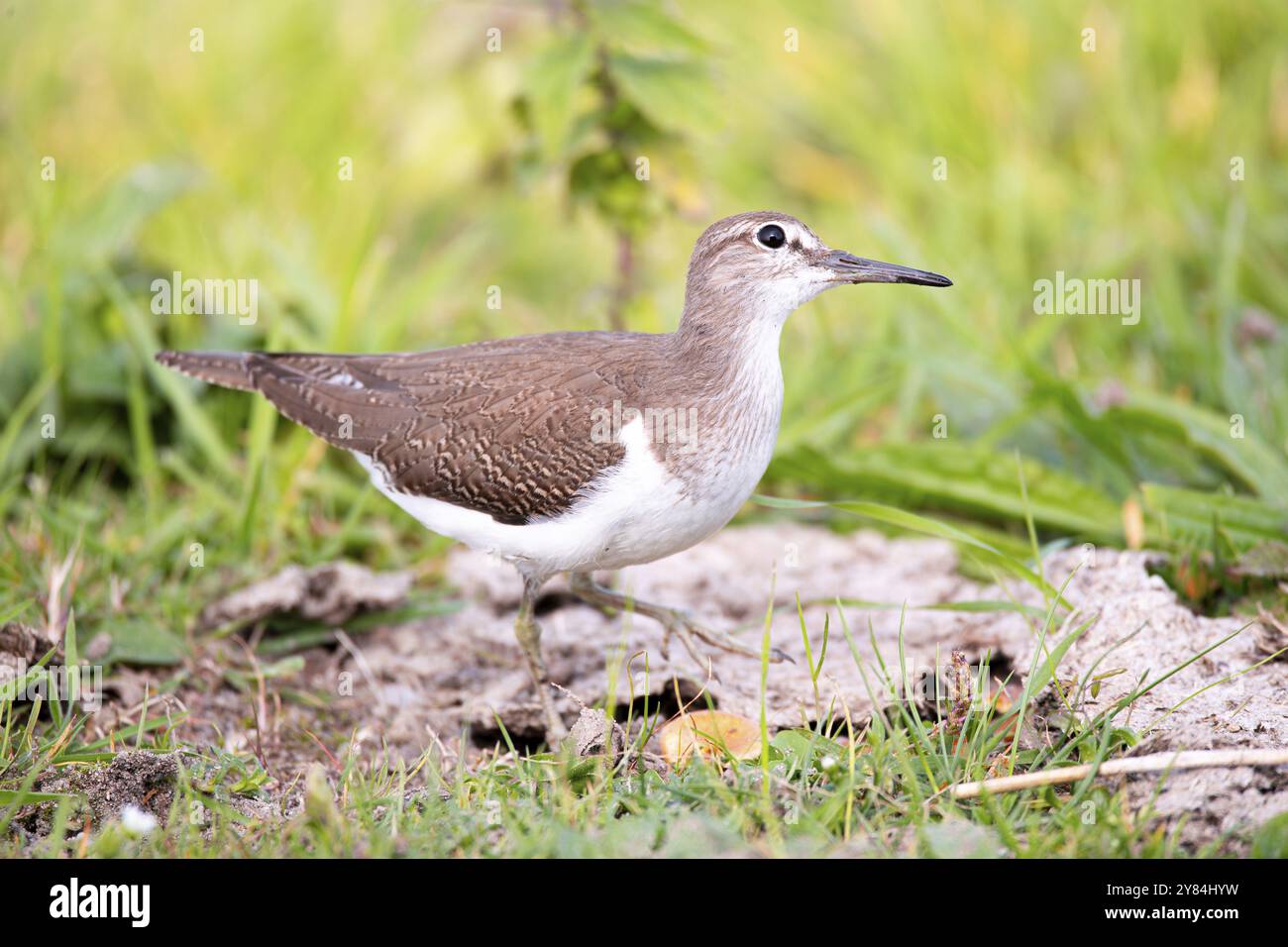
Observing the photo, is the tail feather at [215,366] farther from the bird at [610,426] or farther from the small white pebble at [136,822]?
the small white pebble at [136,822]

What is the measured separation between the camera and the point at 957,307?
6.84 meters

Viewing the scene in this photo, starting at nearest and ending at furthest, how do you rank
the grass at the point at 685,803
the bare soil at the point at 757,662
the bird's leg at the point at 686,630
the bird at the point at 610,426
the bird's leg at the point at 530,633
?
the grass at the point at 685,803
the bare soil at the point at 757,662
the bird at the point at 610,426
the bird's leg at the point at 530,633
the bird's leg at the point at 686,630

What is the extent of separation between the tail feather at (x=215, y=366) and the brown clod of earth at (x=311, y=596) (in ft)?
2.79

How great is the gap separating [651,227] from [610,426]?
7.31 feet

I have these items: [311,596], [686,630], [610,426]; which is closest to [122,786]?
[311,596]

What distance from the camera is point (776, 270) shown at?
4910mm

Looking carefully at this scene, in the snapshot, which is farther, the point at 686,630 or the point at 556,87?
the point at 556,87

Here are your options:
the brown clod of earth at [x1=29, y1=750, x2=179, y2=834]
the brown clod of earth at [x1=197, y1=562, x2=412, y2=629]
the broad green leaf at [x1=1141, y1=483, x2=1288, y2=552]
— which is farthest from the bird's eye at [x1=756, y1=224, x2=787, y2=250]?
the brown clod of earth at [x1=29, y1=750, x2=179, y2=834]

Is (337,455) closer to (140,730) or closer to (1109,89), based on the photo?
(140,730)

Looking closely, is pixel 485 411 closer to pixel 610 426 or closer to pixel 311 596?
pixel 610 426

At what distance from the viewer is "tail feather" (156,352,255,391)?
5.74 meters

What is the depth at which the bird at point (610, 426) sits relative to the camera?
4.67 meters

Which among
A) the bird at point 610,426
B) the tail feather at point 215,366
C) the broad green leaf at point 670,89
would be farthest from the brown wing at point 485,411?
the broad green leaf at point 670,89

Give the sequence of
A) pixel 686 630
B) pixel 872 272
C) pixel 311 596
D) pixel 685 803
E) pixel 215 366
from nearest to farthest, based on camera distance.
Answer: pixel 685 803 → pixel 872 272 → pixel 686 630 → pixel 311 596 → pixel 215 366
